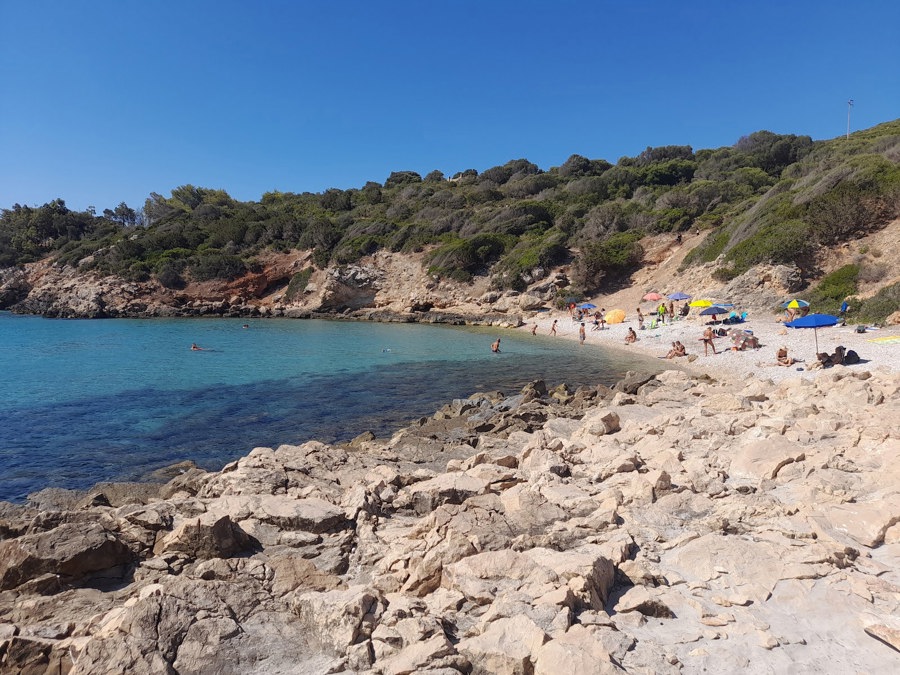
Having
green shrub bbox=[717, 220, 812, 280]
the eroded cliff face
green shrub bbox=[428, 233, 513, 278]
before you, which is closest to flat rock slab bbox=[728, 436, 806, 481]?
green shrub bbox=[717, 220, 812, 280]

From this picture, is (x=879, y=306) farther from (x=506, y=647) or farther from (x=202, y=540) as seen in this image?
(x=202, y=540)

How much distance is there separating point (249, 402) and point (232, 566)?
1291 cm

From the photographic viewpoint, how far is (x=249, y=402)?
56.1ft

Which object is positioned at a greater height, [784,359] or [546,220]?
[546,220]

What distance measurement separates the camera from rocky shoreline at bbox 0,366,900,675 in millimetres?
3834

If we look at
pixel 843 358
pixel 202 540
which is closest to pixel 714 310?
pixel 843 358

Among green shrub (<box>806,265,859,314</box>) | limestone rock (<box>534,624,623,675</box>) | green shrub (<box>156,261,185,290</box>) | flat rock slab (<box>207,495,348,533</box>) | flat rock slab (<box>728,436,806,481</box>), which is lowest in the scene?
flat rock slab (<box>207,495,348,533</box>)

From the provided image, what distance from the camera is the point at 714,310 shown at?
84.8ft

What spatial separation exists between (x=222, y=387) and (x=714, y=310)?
23.8m

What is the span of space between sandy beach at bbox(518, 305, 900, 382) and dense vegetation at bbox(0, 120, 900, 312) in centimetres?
762

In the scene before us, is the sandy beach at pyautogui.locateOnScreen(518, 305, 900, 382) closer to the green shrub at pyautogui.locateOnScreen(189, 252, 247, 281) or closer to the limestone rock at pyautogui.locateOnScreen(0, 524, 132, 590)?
the limestone rock at pyautogui.locateOnScreen(0, 524, 132, 590)

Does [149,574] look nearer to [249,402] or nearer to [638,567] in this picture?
[638,567]

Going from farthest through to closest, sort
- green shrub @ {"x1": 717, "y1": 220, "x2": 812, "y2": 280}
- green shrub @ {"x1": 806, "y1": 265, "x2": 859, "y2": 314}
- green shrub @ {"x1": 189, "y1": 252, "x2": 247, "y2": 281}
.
→ 1. green shrub @ {"x1": 189, "y1": 252, "x2": 247, "y2": 281}
2. green shrub @ {"x1": 717, "y1": 220, "x2": 812, "y2": 280}
3. green shrub @ {"x1": 806, "y1": 265, "x2": 859, "y2": 314}

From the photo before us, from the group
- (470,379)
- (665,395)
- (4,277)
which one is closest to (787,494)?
(665,395)
